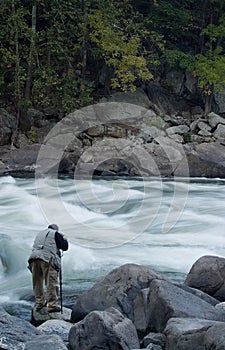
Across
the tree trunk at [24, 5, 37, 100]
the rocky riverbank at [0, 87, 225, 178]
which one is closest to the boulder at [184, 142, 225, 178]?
the rocky riverbank at [0, 87, 225, 178]

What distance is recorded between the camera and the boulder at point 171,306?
550cm

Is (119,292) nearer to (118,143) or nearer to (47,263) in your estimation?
(47,263)

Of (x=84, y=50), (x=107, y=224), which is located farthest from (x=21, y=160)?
(x=107, y=224)

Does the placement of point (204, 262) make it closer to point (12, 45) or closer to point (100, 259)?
point (100, 259)

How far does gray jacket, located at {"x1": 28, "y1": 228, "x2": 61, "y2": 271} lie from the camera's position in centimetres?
661

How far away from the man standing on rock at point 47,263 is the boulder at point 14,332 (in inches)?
44.2

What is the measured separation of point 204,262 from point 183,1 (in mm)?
20239

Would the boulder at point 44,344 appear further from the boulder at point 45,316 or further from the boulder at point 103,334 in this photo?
the boulder at point 45,316

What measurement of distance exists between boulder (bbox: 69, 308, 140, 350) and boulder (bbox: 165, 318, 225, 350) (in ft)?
1.34

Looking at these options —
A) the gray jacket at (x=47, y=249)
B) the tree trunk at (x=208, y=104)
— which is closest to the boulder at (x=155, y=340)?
the gray jacket at (x=47, y=249)

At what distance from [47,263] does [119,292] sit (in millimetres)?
1039

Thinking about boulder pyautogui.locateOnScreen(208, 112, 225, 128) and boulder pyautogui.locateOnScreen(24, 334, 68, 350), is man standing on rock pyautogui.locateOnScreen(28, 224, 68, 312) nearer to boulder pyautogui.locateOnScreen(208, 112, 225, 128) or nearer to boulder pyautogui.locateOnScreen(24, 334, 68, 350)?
boulder pyautogui.locateOnScreen(24, 334, 68, 350)

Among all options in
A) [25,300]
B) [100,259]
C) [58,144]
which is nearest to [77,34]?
[58,144]

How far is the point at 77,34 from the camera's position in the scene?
21.1 m
